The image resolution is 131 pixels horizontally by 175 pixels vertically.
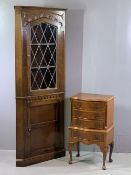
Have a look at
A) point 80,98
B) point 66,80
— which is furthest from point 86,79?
point 80,98

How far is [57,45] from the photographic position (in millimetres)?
4367

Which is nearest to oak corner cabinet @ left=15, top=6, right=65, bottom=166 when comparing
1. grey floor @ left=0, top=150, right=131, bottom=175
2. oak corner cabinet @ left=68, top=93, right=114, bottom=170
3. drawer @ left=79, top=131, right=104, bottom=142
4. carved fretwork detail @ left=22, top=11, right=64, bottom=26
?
carved fretwork detail @ left=22, top=11, right=64, bottom=26

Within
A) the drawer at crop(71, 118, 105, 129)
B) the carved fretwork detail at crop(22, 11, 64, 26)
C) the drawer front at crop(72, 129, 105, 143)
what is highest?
the carved fretwork detail at crop(22, 11, 64, 26)

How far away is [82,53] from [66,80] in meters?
0.42

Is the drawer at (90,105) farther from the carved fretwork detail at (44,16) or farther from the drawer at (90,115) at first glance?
the carved fretwork detail at (44,16)

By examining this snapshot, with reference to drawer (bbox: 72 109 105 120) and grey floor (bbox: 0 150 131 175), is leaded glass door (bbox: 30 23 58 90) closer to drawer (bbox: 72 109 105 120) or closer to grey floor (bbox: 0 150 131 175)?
drawer (bbox: 72 109 105 120)

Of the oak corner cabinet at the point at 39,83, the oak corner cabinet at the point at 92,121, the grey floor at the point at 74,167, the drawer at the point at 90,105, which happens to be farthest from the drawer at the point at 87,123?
the grey floor at the point at 74,167

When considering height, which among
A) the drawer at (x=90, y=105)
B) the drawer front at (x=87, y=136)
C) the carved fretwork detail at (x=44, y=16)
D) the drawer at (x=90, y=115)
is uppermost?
the carved fretwork detail at (x=44, y=16)

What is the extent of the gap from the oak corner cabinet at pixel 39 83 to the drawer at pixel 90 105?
38 centimetres

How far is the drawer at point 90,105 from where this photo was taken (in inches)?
160

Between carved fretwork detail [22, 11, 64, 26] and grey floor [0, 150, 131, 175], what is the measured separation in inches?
67.8

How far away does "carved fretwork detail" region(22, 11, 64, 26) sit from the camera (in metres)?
4.04

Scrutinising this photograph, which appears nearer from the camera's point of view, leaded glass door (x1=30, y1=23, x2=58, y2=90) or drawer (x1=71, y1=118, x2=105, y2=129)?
drawer (x1=71, y1=118, x2=105, y2=129)

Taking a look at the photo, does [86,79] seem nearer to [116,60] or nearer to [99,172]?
[116,60]
